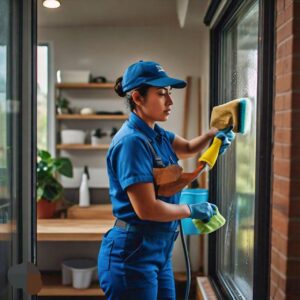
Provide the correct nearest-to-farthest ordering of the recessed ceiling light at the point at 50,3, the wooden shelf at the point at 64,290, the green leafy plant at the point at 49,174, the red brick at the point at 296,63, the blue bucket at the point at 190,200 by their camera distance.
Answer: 1. the red brick at the point at 296,63
2. the blue bucket at the point at 190,200
3. the recessed ceiling light at the point at 50,3
4. the wooden shelf at the point at 64,290
5. the green leafy plant at the point at 49,174

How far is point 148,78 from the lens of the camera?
1.65 m

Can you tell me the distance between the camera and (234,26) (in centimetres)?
249

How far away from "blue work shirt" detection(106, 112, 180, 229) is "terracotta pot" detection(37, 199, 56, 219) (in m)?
1.76

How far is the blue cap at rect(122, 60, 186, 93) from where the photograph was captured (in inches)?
64.6

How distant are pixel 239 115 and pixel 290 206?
0.42 m

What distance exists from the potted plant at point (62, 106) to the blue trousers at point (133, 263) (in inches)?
77.1

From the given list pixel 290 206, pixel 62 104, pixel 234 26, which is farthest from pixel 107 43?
pixel 290 206

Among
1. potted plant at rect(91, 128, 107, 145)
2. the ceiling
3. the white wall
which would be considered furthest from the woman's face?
potted plant at rect(91, 128, 107, 145)

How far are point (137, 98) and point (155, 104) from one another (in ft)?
0.23

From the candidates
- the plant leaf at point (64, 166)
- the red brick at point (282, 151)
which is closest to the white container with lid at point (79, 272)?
the plant leaf at point (64, 166)

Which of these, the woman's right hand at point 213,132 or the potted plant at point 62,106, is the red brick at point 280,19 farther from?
the potted plant at point 62,106

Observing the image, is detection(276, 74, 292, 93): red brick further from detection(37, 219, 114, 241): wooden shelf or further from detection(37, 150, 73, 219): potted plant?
detection(37, 150, 73, 219): potted plant

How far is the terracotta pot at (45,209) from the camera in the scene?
10.9ft

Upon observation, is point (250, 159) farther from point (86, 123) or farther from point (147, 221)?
point (86, 123)
